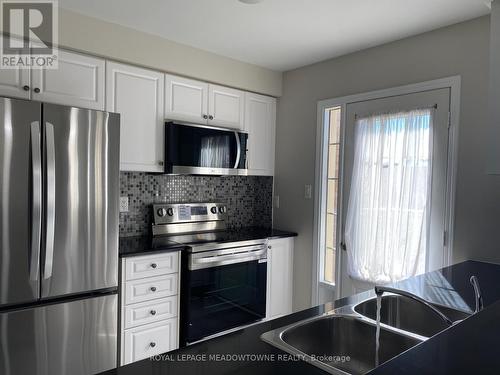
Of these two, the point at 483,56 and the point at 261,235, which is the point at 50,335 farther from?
Result: the point at 483,56

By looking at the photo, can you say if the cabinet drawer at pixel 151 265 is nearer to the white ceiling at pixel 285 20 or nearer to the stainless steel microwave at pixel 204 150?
the stainless steel microwave at pixel 204 150

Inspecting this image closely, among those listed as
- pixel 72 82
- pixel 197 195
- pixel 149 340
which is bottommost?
pixel 149 340

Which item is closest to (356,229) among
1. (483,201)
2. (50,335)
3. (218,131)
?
(483,201)

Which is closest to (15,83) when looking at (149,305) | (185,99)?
(185,99)

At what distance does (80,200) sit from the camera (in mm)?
1960

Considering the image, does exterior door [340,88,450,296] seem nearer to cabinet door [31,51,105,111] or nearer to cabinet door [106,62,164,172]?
cabinet door [106,62,164,172]

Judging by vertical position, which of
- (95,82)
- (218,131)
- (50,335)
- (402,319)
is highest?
(95,82)

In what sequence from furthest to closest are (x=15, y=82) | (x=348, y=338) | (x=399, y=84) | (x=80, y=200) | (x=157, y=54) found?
1. (x=157, y=54)
2. (x=399, y=84)
3. (x=15, y=82)
4. (x=80, y=200)
5. (x=348, y=338)

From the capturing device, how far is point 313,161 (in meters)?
3.14

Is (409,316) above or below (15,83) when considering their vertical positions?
below

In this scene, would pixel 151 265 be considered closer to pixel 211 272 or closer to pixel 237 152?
pixel 211 272

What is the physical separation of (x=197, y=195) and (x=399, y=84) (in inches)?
73.9

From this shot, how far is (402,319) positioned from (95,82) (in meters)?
2.31

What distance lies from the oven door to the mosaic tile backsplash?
2.07 ft
